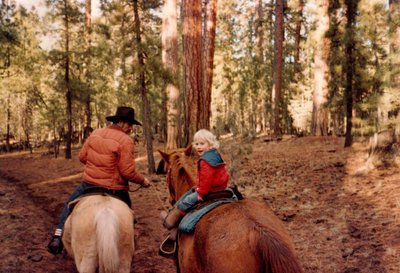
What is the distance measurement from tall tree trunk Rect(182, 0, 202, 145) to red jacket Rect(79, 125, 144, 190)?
4.97m

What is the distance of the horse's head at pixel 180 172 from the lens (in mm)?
4926

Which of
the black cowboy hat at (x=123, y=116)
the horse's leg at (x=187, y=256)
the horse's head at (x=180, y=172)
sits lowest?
the horse's leg at (x=187, y=256)

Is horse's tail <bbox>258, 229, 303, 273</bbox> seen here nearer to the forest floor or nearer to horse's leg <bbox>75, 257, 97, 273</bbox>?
horse's leg <bbox>75, 257, 97, 273</bbox>

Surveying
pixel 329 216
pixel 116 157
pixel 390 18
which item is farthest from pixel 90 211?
pixel 390 18

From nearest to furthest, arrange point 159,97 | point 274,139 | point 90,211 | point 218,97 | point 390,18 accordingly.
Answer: point 90,211
point 390,18
point 274,139
point 159,97
point 218,97

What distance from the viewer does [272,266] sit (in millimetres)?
2932

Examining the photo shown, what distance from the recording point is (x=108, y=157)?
523 centimetres

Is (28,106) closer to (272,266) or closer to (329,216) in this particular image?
(329,216)

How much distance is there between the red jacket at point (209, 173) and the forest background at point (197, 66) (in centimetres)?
610

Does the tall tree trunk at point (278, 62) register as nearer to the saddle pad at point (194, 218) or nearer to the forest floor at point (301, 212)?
the forest floor at point (301, 212)

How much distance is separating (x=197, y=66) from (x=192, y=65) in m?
0.15

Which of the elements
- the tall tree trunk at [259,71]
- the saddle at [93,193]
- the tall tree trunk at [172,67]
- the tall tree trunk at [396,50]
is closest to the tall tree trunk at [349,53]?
the tall tree trunk at [396,50]

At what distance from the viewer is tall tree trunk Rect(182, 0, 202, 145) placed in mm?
10227

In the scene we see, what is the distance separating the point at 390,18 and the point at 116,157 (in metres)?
10.4
